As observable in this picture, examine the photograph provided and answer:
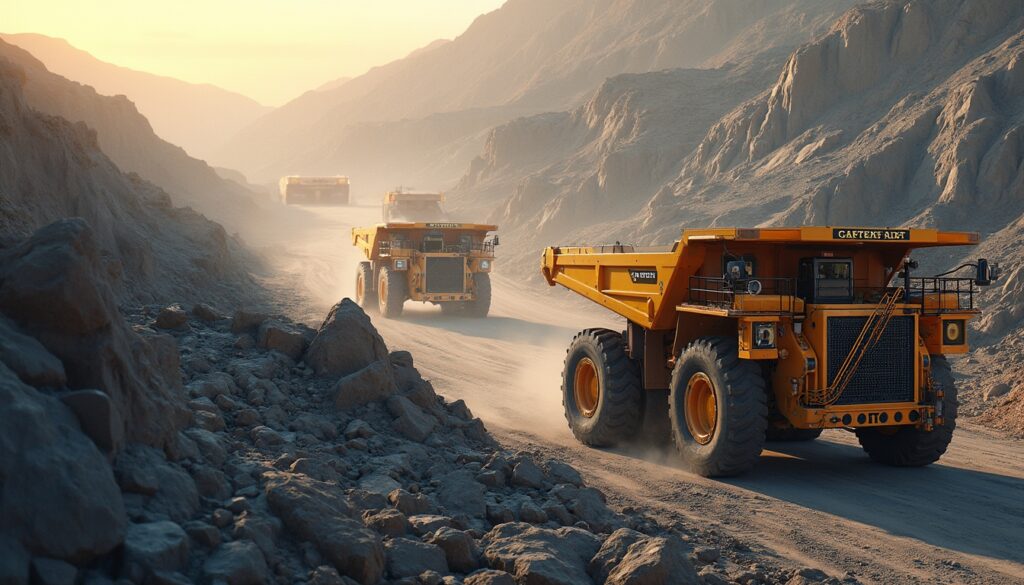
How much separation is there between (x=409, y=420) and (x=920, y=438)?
556 centimetres

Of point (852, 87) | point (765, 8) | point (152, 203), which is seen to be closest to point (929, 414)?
point (152, 203)

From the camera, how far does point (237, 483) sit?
21.1 feet

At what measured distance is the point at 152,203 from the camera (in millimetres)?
25578

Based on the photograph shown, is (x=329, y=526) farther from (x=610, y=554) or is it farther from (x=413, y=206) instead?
(x=413, y=206)

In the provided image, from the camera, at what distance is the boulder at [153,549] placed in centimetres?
495

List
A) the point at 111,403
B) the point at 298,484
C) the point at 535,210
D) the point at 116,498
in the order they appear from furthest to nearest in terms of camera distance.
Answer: the point at 535,210
the point at 298,484
the point at 111,403
the point at 116,498

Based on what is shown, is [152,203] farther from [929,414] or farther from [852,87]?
[852,87]

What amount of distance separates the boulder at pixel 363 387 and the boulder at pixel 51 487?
12.2 ft

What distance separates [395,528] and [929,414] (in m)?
6.23

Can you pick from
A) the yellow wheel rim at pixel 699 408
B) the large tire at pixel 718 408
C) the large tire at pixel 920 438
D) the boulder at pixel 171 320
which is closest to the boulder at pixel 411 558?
the large tire at pixel 718 408

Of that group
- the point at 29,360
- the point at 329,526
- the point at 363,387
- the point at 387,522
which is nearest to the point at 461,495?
the point at 387,522

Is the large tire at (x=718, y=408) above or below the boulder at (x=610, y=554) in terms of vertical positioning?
above

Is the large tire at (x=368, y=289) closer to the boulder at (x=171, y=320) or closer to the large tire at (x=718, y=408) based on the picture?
the boulder at (x=171, y=320)

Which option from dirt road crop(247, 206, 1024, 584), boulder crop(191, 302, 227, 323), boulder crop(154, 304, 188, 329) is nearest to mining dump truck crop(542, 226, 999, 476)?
dirt road crop(247, 206, 1024, 584)
